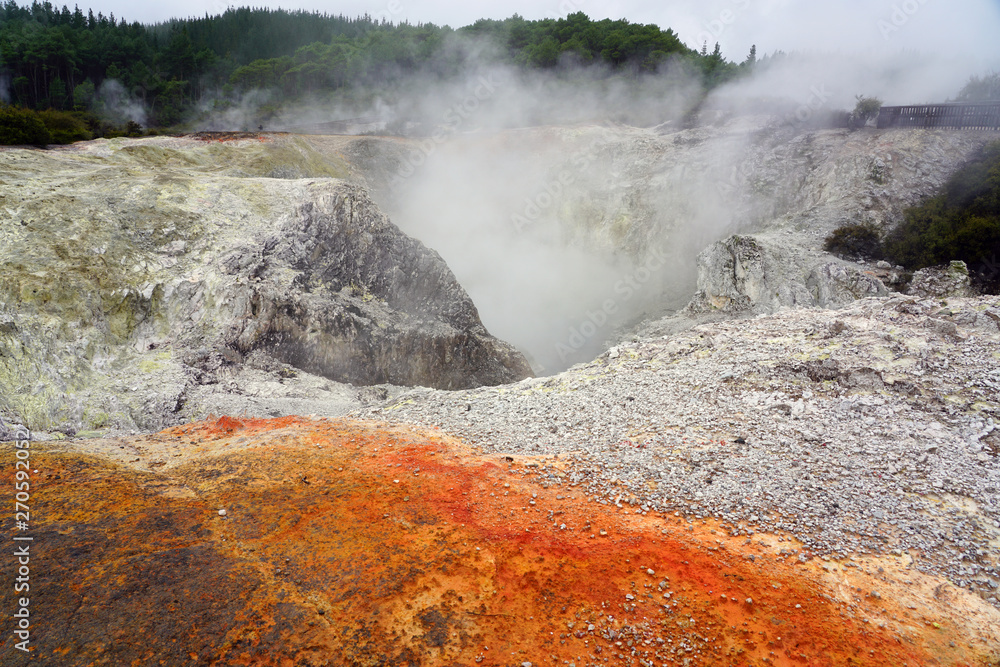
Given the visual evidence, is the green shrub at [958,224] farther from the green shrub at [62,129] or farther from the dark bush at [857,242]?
the green shrub at [62,129]

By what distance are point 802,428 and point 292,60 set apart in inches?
2287

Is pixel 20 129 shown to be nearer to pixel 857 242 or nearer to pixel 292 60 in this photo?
pixel 857 242

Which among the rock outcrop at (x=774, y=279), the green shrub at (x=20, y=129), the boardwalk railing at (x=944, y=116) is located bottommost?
the rock outcrop at (x=774, y=279)

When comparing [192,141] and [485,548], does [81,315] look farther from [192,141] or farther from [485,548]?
[192,141]

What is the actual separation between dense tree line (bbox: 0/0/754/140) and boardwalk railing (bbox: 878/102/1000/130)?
16145mm

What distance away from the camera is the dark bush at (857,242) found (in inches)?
760

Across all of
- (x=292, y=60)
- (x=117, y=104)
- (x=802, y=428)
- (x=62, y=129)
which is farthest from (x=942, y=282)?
(x=117, y=104)

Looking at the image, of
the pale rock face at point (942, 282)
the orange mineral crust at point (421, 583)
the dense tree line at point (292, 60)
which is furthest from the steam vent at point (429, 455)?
the dense tree line at point (292, 60)

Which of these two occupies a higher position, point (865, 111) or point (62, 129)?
point (865, 111)

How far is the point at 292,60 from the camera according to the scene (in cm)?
5244

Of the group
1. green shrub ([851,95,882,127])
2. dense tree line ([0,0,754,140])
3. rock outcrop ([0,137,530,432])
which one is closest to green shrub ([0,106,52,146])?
rock outcrop ([0,137,530,432])

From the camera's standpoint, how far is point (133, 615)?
5578 millimetres

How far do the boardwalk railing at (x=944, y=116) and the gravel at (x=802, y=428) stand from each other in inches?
581

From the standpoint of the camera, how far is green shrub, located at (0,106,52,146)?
20047 mm
